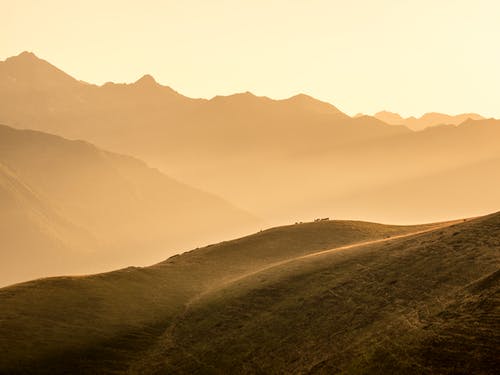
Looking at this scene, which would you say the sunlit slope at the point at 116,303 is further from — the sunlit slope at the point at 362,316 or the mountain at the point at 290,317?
the sunlit slope at the point at 362,316

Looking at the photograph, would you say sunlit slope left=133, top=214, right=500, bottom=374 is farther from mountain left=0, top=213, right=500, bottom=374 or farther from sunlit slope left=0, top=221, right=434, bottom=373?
sunlit slope left=0, top=221, right=434, bottom=373

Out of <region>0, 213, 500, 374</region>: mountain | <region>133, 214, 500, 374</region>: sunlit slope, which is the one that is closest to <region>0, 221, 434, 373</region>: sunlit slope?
<region>0, 213, 500, 374</region>: mountain

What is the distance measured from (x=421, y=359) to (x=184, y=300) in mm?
35393

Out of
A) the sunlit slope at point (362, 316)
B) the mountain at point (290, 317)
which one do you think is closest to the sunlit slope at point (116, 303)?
the mountain at point (290, 317)

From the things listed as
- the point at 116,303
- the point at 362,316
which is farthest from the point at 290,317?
the point at 116,303

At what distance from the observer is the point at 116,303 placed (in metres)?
56.4

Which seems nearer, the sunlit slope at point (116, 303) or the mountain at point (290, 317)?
the mountain at point (290, 317)

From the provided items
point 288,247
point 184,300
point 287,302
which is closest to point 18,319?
point 184,300

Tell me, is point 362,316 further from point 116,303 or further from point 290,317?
point 116,303

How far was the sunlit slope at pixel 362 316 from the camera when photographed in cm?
3070

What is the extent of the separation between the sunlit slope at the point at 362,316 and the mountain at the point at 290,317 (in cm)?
12

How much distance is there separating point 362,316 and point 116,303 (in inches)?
1117

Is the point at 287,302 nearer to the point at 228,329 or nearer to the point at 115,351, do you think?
the point at 228,329

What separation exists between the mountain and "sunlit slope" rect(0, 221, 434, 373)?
19 cm
